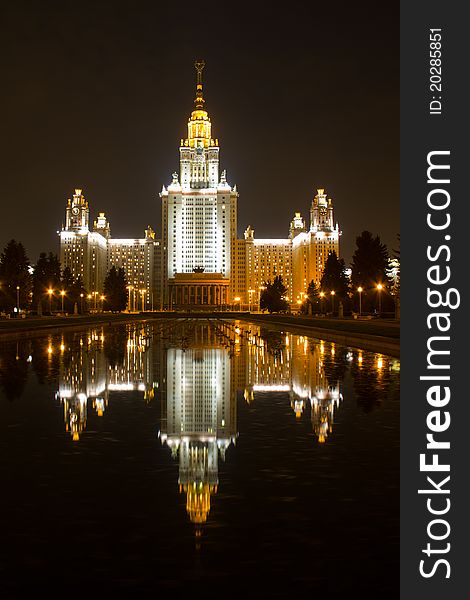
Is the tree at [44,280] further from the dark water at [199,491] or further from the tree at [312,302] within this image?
the dark water at [199,491]

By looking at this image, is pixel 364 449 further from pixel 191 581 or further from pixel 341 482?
pixel 191 581

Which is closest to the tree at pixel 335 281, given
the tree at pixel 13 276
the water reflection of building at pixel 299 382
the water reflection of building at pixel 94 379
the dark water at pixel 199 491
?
the tree at pixel 13 276

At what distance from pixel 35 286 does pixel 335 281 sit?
4335 centimetres

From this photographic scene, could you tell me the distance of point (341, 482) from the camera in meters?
8.52

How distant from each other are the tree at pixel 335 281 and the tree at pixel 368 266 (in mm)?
11910

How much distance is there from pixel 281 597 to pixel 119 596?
47.0 inches

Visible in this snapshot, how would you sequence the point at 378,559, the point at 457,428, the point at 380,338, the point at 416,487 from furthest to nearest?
the point at 380,338 < the point at 457,428 < the point at 416,487 < the point at 378,559

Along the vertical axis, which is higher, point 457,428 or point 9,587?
point 457,428

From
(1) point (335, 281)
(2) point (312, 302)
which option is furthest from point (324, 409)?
(2) point (312, 302)

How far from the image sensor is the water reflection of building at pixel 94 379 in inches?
565

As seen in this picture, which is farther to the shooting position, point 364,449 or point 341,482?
point 364,449

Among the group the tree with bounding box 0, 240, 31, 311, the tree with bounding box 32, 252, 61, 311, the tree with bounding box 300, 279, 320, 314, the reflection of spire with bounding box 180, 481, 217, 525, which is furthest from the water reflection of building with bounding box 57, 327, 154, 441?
the tree with bounding box 300, 279, 320, 314

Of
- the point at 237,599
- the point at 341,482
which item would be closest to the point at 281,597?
the point at 237,599

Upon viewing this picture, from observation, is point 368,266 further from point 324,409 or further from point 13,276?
point 324,409
